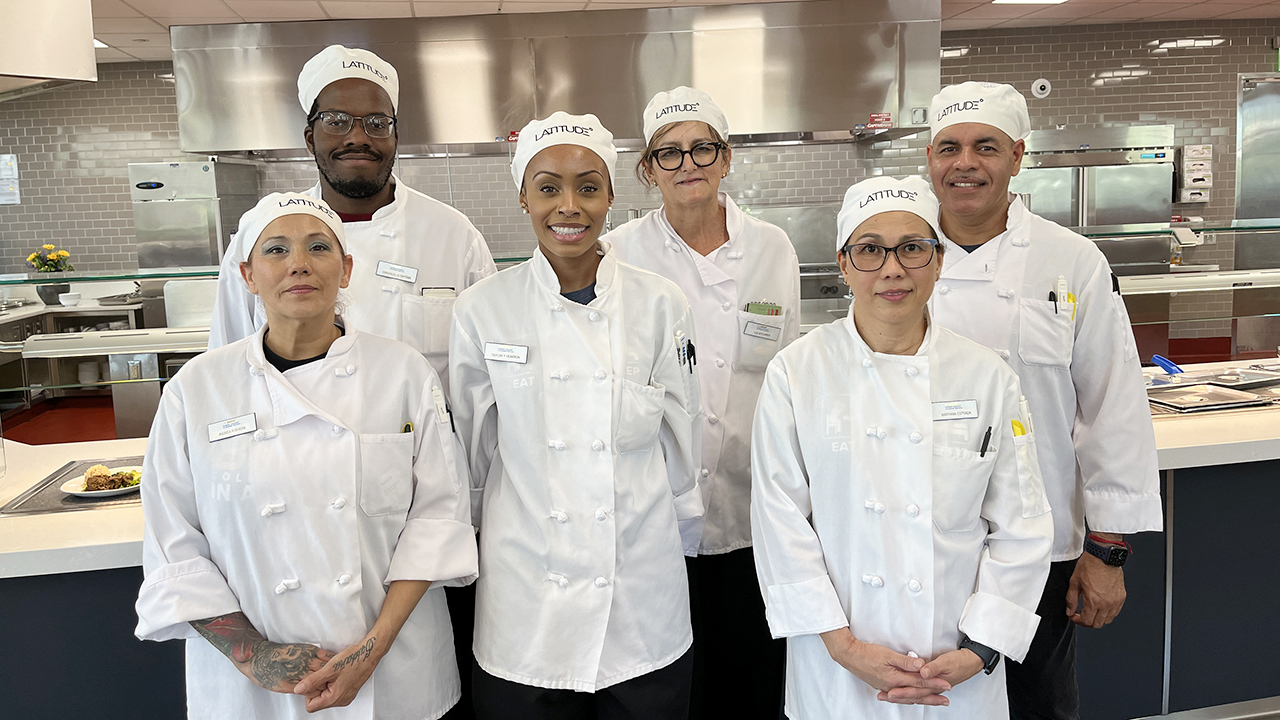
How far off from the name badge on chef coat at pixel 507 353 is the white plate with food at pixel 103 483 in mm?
1077

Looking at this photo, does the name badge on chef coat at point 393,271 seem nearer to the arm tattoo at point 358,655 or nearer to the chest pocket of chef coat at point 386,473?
the chest pocket of chef coat at point 386,473

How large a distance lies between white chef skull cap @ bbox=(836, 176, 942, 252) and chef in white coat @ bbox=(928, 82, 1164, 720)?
30 cm

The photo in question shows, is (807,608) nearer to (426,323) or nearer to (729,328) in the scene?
(729,328)

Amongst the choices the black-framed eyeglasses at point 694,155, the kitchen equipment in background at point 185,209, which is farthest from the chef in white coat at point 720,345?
the kitchen equipment in background at point 185,209

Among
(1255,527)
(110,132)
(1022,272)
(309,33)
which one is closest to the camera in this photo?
(1022,272)

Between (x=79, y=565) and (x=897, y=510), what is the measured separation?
68.9 inches

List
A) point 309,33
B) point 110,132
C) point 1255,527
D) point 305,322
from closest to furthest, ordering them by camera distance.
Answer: point 305,322 < point 1255,527 < point 309,33 < point 110,132

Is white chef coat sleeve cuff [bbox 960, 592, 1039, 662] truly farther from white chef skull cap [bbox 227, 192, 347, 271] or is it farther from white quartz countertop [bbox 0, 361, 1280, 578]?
white chef skull cap [bbox 227, 192, 347, 271]

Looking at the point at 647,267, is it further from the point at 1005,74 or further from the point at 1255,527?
the point at 1005,74

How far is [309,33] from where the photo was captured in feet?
20.5

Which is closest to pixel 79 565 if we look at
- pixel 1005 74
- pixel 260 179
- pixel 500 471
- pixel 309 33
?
pixel 500 471

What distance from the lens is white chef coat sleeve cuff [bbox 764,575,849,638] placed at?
166cm

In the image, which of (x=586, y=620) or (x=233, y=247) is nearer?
(x=586, y=620)

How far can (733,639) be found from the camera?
7.24 feet
